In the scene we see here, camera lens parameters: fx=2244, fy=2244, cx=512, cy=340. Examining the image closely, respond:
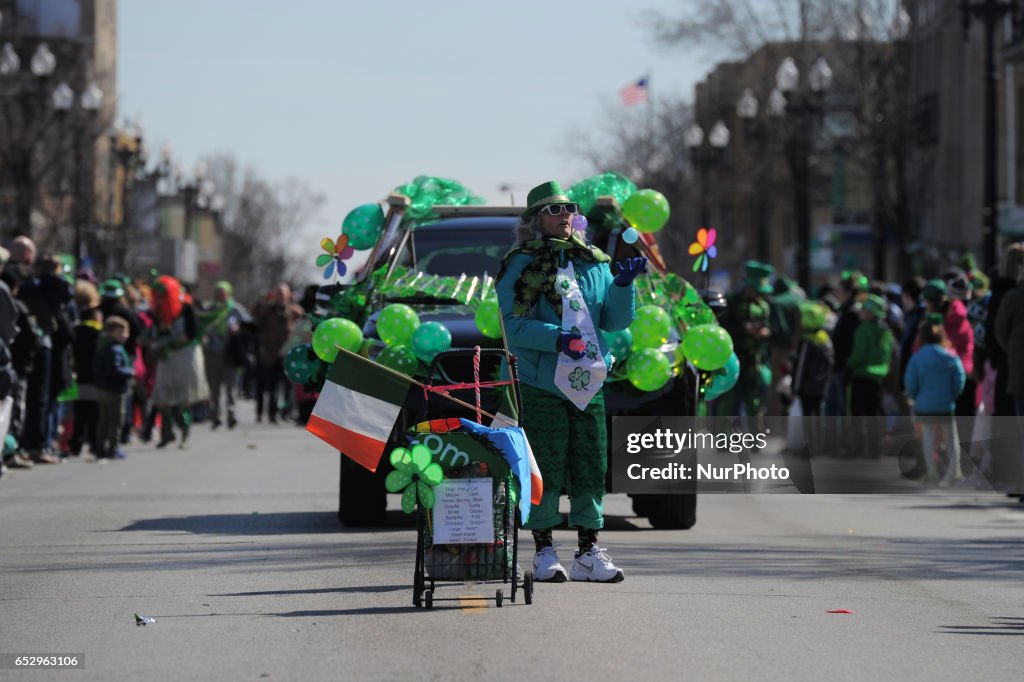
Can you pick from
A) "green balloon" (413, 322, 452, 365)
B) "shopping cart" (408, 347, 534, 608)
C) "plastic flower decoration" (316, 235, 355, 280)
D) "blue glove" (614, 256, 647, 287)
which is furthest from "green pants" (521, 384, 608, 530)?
"plastic flower decoration" (316, 235, 355, 280)

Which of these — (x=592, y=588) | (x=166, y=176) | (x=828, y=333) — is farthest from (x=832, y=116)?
(x=592, y=588)

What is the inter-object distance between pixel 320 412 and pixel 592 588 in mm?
1660

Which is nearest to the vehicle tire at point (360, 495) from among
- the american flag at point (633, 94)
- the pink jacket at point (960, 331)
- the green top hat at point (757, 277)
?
the pink jacket at point (960, 331)

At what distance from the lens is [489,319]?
1326 centimetres

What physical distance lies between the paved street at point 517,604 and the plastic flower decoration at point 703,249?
5.80 ft

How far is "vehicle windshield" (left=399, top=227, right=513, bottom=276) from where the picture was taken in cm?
1514

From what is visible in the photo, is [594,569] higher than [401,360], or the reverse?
[401,360]

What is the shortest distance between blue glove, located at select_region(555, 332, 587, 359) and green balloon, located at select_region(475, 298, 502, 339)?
2.51 m

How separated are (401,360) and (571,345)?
304 cm

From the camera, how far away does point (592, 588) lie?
11023 millimetres

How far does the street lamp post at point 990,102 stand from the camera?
25.9 metres

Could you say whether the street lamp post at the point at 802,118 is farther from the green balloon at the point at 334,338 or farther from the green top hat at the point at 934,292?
the green balloon at the point at 334,338

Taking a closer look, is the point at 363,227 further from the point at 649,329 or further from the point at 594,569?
the point at 594,569

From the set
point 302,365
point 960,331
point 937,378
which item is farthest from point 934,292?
point 302,365
